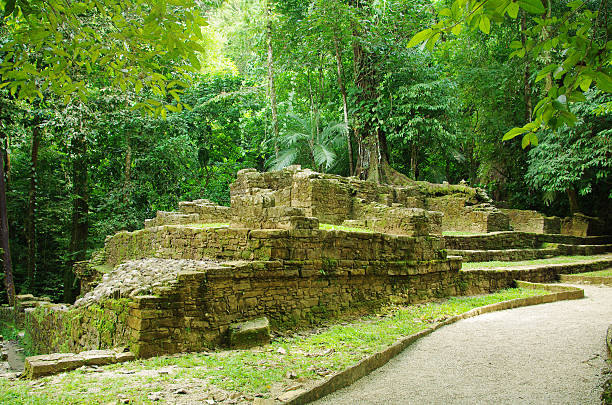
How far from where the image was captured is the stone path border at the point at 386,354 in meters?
4.23

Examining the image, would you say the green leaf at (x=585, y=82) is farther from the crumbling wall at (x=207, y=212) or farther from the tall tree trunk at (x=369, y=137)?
the tall tree trunk at (x=369, y=137)

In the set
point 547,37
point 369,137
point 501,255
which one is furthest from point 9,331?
point 501,255

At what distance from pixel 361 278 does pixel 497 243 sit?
10.1 metres

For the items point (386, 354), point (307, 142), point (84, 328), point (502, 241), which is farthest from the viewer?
point (307, 142)

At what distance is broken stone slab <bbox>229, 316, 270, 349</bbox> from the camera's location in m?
5.82

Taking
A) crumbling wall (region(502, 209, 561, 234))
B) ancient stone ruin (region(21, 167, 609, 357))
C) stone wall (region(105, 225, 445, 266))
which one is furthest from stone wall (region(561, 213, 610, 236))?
stone wall (region(105, 225, 445, 266))

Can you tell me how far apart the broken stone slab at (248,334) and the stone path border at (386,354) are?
1555 millimetres

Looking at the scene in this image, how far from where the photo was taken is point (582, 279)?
12742 millimetres

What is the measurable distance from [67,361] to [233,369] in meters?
1.89

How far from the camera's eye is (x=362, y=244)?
8.32 metres

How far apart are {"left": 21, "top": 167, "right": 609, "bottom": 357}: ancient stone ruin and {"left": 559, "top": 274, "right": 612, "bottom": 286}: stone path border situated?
303 millimetres

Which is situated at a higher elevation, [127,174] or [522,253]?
[127,174]

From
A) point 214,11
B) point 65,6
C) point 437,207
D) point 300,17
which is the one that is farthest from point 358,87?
point 65,6

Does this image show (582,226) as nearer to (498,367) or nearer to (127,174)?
(498,367)
